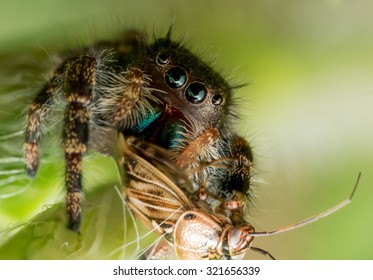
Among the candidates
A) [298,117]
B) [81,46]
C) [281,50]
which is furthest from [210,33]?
[81,46]

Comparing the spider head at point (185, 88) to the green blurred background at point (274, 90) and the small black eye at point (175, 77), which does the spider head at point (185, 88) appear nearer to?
the small black eye at point (175, 77)

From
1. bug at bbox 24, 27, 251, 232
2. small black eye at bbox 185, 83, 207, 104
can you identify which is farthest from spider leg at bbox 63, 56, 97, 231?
small black eye at bbox 185, 83, 207, 104

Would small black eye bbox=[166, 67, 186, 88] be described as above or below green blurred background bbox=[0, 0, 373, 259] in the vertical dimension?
below

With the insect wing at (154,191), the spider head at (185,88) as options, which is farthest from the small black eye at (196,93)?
the insect wing at (154,191)

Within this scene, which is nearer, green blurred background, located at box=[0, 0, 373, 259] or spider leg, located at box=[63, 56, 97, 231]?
spider leg, located at box=[63, 56, 97, 231]

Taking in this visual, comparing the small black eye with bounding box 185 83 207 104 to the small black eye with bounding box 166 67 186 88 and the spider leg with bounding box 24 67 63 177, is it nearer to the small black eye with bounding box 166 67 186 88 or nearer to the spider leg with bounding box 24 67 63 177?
the small black eye with bounding box 166 67 186 88

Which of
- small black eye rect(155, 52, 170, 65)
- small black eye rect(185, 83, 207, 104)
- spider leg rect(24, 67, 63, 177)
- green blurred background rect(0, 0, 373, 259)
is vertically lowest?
spider leg rect(24, 67, 63, 177)

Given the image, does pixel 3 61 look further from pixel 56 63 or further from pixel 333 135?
pixel 333 135
